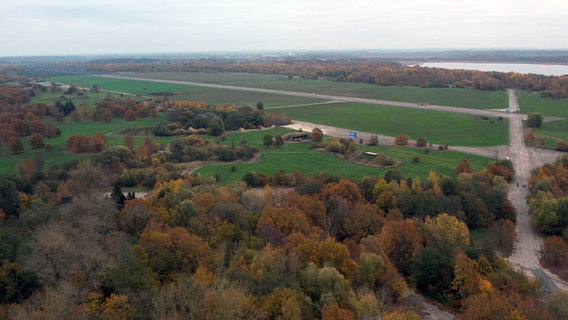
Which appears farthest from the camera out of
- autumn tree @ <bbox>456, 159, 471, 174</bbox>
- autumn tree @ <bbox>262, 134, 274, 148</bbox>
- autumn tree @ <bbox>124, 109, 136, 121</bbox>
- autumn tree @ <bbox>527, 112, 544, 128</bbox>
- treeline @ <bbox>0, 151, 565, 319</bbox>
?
autumn tree @ <bbox>124, 109, 136, 121</bbox>

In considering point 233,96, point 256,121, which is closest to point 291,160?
point 256,121

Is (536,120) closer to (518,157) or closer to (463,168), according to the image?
(518,157)

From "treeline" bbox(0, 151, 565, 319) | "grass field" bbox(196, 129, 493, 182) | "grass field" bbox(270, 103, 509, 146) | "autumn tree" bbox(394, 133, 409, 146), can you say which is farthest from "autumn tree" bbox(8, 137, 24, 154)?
"autumn tree" bbox(394, 133, 409, 146)

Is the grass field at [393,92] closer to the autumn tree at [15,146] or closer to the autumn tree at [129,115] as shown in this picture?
the autumn tree at [129,115]

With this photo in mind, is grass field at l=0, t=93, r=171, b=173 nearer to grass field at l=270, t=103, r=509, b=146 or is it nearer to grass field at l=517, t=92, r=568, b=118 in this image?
grass field at l=270, t=103, r=509, b=146

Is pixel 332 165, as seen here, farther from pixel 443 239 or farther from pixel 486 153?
pixel 443 239

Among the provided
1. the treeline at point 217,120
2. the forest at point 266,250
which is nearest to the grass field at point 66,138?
the treeline at point 217,120
